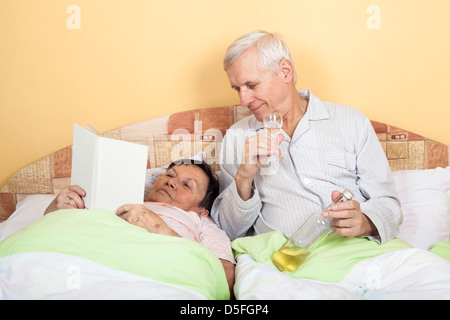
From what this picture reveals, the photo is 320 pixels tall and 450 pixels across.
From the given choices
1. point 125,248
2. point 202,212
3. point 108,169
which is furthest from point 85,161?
point 202,212

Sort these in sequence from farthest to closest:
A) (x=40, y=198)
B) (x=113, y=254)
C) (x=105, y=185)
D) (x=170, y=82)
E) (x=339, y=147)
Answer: (x=170, y=82) < (x=40, y=198) < (x=339, y=147) < (x=105, y=185) < (x=113, y=254)

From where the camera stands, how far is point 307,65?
2033 mm

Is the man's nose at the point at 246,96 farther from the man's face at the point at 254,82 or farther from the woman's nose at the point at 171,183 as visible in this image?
the woman's nose at the point at 171,183

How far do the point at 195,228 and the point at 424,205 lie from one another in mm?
890

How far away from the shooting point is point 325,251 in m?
1.33

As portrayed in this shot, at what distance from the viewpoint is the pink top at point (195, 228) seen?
1455 mm

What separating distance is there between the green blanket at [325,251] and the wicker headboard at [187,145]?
597mm

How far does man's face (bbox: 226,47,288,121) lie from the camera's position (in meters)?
1.56

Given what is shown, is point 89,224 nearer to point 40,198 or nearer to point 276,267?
point 276,267

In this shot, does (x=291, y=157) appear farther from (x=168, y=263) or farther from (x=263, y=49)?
(x=168, y=263)

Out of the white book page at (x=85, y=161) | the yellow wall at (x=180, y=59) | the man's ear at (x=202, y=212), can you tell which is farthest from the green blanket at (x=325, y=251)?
the yellow wall at (x=180, y=59)
